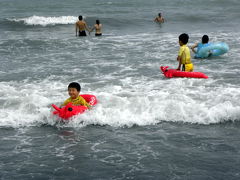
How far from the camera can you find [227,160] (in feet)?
19.4

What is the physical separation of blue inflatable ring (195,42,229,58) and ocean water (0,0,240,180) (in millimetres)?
238

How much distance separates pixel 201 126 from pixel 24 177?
358 cm

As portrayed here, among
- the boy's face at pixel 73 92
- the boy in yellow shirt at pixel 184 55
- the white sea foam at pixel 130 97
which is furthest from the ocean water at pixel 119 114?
the boy in yellow shirt at pixel 184 55

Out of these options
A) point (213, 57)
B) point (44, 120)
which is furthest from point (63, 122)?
point (213, 57)

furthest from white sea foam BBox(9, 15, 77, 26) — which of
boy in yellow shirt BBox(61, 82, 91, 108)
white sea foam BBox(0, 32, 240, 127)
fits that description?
boy in yellow shirt BBox(61, 82, 91, 108)

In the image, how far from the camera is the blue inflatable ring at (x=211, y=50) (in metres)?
13.9

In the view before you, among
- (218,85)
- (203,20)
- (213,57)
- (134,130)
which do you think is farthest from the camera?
(203,20)

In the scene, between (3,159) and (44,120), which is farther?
(44,120)

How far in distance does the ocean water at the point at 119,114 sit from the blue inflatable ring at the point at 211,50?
24cm

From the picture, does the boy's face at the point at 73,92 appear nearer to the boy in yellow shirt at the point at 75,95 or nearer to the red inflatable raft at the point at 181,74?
the boy in yellow shirt at the point at 75,95

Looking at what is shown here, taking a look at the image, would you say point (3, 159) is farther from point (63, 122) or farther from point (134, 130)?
point (134, 130)

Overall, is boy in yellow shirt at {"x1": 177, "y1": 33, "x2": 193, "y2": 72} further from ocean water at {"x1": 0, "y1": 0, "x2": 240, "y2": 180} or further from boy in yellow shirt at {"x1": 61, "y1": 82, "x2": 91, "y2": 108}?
boy in yellow shirt at {"x1": 61, "y1": 82, "x2": 91, "y2": 108}

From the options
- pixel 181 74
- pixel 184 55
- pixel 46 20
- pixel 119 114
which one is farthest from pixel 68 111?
pixel 46 20

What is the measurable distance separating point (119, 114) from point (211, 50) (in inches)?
275
